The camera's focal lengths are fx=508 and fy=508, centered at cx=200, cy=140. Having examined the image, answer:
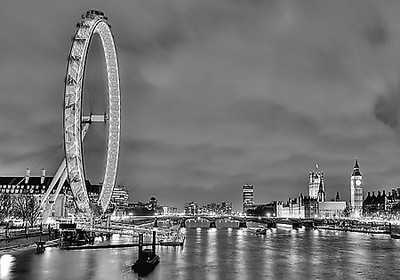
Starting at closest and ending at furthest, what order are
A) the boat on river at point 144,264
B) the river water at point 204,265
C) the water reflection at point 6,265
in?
the water reflection at point 6,265, the river water at point 204,265, the boat on river at point 144,264

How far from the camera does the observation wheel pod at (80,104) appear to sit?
44.7m

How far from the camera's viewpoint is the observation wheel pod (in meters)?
44.7

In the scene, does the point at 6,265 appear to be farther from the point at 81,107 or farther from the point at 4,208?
the point at 4,208

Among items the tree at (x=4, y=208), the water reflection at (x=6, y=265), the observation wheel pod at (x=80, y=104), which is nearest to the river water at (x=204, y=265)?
the water reflection at (x=6, y=265)

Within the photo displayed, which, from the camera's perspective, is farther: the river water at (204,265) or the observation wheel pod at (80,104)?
the observation wheel pod at (80,104)

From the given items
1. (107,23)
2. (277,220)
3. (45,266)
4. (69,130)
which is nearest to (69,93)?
(69,130)

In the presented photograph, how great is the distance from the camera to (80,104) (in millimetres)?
44625

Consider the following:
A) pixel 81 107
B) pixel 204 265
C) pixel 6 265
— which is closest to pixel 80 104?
pixel 81 107

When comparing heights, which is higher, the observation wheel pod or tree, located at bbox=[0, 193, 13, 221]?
the observation wheel pod

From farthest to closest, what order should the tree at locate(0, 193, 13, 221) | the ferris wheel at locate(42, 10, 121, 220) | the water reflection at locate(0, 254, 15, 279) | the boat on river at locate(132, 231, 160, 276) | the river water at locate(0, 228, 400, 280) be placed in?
1. the tree at locate(0, 193, 13, 221)
2. the ferris wheel at locate(42, 10, 121, 220)
3. the boat on river at locate(132, 231, 160, 276)
4. the river water at locate(0, 228, 400, 280)
5. the water reflection at locate(0, 254, 15, 279)

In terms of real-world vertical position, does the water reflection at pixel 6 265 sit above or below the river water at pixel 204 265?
above

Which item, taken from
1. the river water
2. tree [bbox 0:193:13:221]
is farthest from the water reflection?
tree [bbox 0:193:13:221]

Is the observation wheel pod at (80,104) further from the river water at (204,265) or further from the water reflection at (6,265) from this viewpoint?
the water reflection at (6,265)

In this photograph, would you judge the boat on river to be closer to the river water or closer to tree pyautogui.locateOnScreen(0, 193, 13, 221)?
the river water
